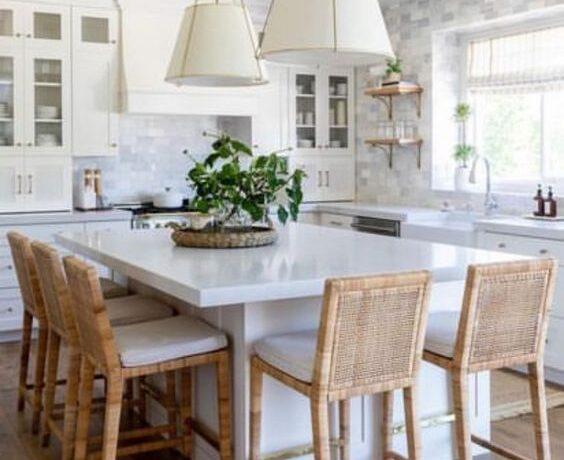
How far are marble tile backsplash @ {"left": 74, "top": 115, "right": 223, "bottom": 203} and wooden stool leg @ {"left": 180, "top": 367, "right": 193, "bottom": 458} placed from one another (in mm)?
3612

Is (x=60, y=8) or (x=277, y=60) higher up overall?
(x=60, y=8)

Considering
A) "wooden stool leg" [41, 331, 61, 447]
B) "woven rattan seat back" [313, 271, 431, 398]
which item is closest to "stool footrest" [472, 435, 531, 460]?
"woven rattan seat back" [313, 271, 431, 398]

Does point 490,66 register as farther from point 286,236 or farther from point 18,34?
point 18,34

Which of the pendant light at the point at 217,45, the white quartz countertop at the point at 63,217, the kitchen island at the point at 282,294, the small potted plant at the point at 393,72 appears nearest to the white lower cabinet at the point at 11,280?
the white quartz countertop at the point at 63,217

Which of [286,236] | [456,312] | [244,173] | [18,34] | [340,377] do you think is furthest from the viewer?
[18,34]

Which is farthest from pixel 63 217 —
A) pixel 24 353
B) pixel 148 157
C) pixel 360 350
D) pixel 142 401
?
pixel 360 350

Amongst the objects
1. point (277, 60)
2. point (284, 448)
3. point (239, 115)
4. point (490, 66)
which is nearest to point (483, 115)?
point (490, 66)

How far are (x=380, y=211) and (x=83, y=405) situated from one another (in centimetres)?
361

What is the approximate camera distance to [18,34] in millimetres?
5840

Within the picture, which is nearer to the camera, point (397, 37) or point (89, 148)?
point (89, 148)

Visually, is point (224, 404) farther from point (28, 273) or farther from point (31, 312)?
point (31, 312)

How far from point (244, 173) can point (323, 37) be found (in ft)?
2.64

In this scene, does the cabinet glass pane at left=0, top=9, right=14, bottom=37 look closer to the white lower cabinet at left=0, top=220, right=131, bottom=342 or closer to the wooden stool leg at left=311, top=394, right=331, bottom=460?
the white lower cabinet at left=0, top=220, right=131, bottom=342

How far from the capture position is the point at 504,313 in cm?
272
